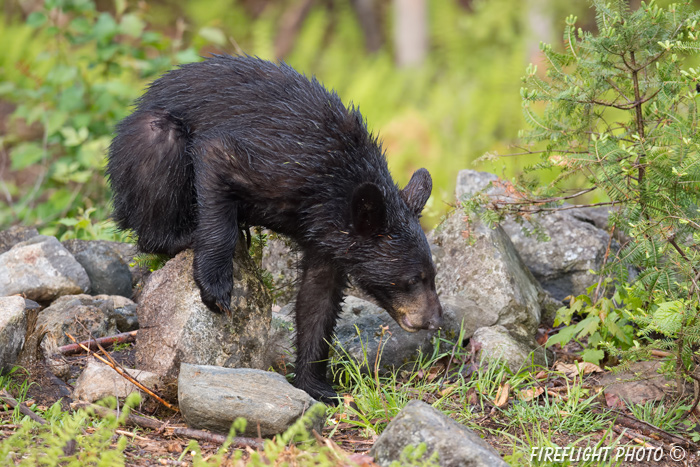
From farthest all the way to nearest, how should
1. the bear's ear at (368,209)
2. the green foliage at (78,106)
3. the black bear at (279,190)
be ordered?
1. the green foliage at (78,106)
2. the black bear at (279,190)
3. the bear's ear at (368,209)

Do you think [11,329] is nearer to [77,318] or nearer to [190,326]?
[77,318]

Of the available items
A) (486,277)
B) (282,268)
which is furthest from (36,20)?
(486,277)

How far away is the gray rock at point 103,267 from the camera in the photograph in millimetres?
6395

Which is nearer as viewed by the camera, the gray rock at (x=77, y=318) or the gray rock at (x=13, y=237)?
the gray rock at (x=77, y=318)

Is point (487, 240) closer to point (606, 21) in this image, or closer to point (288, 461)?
point (606, 21)

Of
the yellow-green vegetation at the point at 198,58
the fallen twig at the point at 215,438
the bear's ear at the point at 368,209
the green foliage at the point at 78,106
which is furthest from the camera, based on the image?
the yellow-green vegetation at the point at 198,58

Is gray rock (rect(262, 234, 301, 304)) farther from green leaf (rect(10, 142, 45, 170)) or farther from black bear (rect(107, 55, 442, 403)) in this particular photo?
green leaf (rect(10, 142, 45, 170))

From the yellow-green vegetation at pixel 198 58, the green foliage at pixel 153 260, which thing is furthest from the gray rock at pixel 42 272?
the yellow-green vegetation at pixel 198 58

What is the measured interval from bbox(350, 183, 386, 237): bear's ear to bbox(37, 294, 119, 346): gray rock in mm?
2082

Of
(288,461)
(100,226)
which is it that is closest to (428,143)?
(100,226)

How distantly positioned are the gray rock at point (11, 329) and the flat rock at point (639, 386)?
3.88m

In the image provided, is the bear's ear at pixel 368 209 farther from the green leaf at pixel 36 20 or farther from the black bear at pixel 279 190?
the green leaf at pixel 36 20

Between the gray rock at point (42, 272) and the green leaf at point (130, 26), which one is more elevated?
the green leaf at point (130, 26)

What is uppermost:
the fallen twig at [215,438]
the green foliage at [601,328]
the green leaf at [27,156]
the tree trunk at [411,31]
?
the tree trunk at [411,31]
